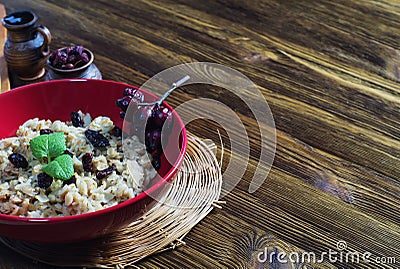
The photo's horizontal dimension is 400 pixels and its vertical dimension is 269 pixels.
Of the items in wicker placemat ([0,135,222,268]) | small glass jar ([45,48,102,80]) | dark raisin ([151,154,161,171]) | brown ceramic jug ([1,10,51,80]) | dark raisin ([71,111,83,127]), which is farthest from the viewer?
brown ceramic jug ([1,10,51,80])

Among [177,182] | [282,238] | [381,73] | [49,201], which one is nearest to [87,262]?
[49,201]

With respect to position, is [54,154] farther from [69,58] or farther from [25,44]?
[25,44]

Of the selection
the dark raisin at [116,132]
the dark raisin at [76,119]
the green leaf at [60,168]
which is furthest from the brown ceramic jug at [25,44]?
the green leaf at [60,168]

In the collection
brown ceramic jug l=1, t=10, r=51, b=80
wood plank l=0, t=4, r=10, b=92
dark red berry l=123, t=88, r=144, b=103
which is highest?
dark red berry l=123, t=88, r=144, b=103

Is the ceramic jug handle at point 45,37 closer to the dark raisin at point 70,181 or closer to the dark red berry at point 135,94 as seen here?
the dark red berry at point 135,94

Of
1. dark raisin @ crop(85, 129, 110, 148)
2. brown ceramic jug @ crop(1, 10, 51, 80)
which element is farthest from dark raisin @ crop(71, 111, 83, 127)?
brown ceramic jug @ crop(1, 10, 51, 80)

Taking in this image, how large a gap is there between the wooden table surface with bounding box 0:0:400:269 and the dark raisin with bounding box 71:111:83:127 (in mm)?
341

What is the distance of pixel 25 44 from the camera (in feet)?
5.53

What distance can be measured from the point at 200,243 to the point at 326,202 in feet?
1.08

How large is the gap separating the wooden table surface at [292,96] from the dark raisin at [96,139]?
28 centimetres

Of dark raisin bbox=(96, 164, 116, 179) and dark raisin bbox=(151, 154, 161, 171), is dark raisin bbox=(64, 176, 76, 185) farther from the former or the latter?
dark raisin bbox=(151, 154, 161, 171)

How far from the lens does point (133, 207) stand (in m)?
1.05

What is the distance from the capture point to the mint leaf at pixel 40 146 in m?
1.14

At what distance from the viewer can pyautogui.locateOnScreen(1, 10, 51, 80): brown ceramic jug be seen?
1675 millimetres
